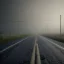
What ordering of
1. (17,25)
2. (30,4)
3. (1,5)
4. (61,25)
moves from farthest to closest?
(17,25), (61,25), (30,4), (1,5)

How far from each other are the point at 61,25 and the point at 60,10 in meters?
4.69

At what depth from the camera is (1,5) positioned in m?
22.6

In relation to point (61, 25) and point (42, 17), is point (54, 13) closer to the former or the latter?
point (42, 17)

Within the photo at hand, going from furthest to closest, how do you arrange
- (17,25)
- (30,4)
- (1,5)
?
1. (17,25)
2. (30,4)
3. (1,5)

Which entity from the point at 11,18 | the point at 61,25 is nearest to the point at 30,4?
the point at 11,18

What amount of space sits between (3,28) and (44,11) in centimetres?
659

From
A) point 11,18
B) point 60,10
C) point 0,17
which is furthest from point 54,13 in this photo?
point 0,17

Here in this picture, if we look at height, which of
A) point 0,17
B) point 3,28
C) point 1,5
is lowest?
point 3,28

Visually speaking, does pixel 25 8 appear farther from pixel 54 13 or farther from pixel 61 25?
pixel 61 25

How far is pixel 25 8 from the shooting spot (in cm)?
2586

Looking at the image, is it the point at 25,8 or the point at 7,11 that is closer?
the point at 7,11

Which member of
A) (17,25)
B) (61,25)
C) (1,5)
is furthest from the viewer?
(17,25)

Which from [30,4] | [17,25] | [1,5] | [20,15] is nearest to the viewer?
[1,5]

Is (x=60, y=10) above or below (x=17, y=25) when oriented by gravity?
above
